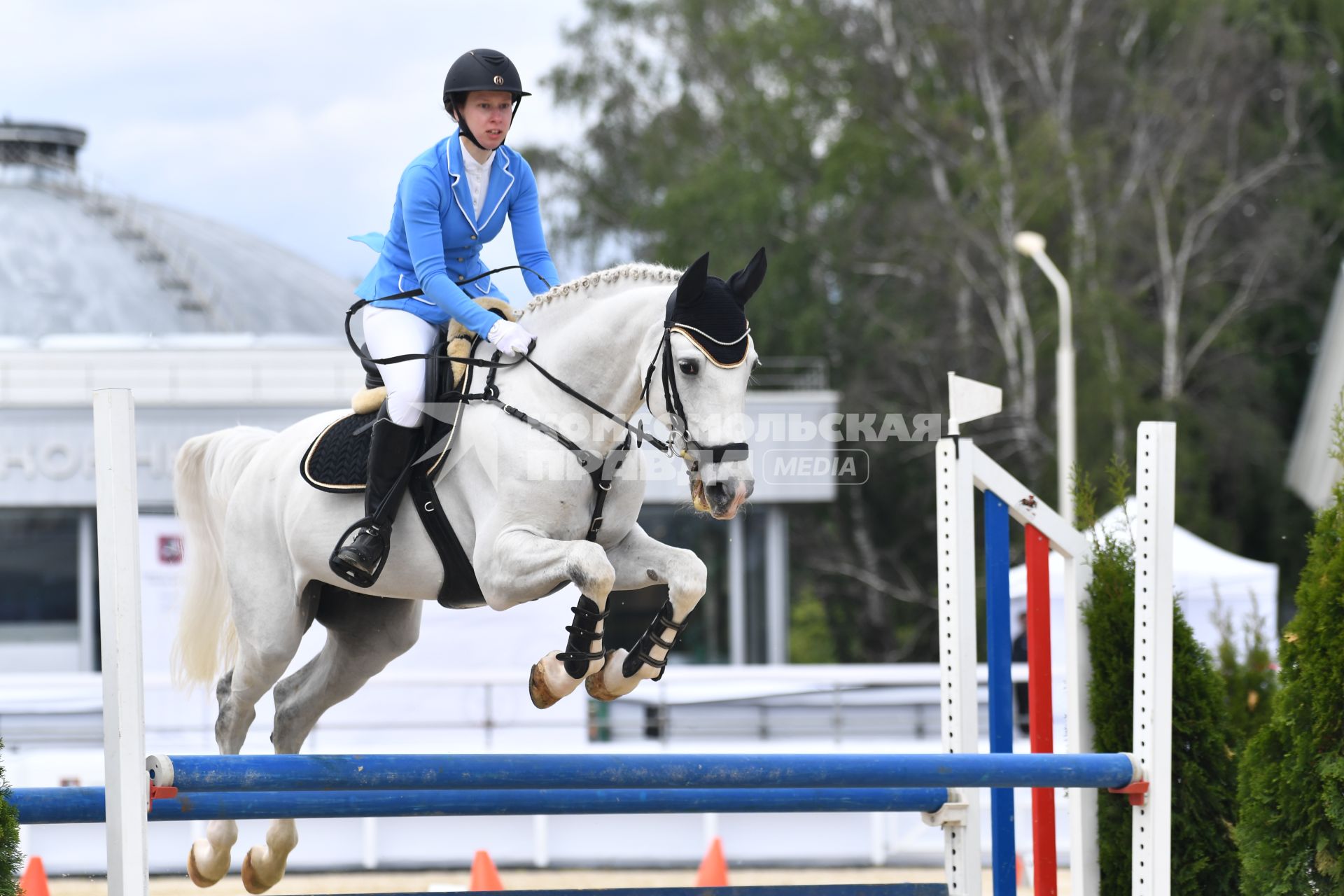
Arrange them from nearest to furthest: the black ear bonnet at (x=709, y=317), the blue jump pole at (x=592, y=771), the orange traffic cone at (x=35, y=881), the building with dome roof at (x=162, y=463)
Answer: the blue jump pole at (x=592, y=771) → the black ear bonnet at (x=709, y=317) → the orange traffic cone at (x=35, y=881) → the building with dome roof at (x=162, y=463)

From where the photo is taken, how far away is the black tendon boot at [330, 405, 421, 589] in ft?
12.4

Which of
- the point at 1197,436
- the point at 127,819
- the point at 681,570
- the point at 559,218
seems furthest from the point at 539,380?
the point at 559,218

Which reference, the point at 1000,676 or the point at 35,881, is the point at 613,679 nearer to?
the point at 1000,676

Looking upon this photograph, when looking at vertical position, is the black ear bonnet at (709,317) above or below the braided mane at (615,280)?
below

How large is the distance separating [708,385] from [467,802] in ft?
4.04

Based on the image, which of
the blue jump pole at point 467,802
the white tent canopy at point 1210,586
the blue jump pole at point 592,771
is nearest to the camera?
the blue jump pole at point 592,771

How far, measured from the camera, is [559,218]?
77.7 ft

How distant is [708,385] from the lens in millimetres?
3488

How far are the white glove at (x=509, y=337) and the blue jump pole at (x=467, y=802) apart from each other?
1105 millimetres

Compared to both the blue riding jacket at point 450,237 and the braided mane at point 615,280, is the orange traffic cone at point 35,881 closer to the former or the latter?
the blue riding jacket at point 450,237

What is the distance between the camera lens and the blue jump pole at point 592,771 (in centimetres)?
303

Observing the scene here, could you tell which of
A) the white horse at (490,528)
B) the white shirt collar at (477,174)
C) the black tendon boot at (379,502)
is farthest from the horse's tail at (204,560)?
the white shirt collar at (477,174)

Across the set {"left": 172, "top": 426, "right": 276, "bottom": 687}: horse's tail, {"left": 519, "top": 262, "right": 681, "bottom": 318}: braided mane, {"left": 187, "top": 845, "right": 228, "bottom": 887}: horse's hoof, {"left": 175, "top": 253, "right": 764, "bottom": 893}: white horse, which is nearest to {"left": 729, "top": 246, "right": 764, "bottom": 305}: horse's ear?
{"left": 175, "top": 253, "right": 764, "bottom": 893}: white horse

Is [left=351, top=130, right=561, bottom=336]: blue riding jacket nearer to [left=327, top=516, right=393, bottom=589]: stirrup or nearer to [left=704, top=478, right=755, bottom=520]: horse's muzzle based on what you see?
[left=327, top=516, right=393, bottom=589]: stirrup
